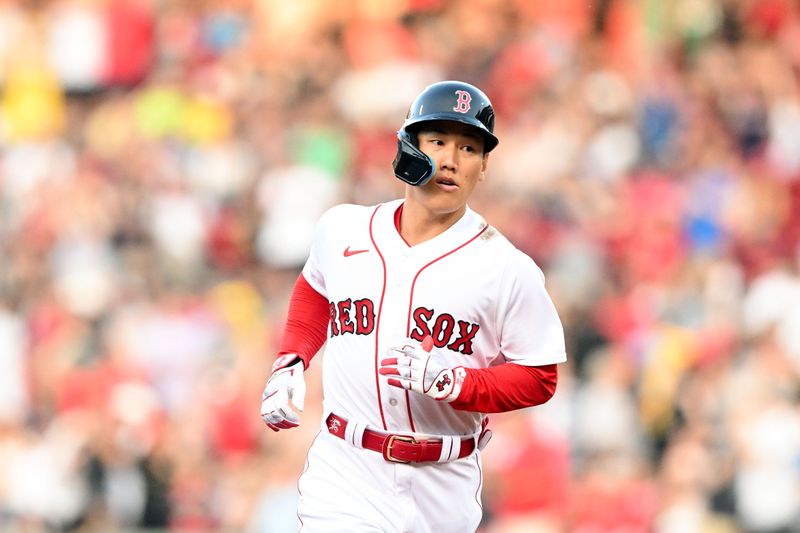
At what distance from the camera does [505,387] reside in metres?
4.21

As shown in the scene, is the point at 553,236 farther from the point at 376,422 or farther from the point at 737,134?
the point at 376,422

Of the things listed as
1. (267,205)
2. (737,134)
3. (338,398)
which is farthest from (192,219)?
(338,398)

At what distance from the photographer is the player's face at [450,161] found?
429 cm

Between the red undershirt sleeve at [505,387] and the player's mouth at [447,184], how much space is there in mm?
544

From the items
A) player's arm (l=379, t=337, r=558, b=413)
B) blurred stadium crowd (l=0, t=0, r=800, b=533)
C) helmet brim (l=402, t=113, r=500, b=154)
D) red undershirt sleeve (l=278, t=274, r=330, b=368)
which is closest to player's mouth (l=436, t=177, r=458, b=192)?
helmet brim (l=402, t=113, r=500, b=154)

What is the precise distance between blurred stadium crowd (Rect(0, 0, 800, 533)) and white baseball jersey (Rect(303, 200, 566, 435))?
4236mm

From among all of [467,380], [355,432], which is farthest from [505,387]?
[355,432]

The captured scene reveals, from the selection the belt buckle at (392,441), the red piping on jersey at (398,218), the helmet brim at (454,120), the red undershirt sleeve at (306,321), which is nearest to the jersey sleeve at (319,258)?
the red undershirt sleeve at (306,321)

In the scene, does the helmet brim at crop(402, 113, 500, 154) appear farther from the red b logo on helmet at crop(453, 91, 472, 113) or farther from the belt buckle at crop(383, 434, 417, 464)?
the belt buckle at crop(383, 434, 417, 464)

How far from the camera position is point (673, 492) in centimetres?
844

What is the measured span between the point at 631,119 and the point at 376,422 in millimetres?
6912

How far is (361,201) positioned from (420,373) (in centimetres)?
671

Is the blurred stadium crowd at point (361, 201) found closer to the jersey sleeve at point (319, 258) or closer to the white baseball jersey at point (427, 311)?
the jersey sleeve at point (319, 258)

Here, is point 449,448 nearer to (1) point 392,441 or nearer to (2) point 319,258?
(1) point 392,441
